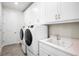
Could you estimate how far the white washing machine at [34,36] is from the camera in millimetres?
1381

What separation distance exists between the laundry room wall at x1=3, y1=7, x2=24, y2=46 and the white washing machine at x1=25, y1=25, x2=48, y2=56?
0.27 m

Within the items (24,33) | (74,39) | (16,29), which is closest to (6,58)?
(16,29)

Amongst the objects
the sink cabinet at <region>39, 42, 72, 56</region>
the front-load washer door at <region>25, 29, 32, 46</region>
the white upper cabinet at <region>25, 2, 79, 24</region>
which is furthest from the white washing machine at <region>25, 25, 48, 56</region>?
the white upper cabinet at <region>25, 2, 79, 24</region>

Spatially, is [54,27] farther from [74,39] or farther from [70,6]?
[70,6]

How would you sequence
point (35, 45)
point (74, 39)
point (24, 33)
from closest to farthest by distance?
point (74, 39) < point (35, 45) < point (24, 33)

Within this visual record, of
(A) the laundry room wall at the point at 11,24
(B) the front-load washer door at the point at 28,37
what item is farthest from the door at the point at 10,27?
(B) the front-load washer door at the point at 28,37

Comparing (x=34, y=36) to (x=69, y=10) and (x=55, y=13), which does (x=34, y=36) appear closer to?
(x=55, y=13)

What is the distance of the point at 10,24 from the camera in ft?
3.85

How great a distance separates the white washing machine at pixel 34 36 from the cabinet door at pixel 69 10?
0.58 meters

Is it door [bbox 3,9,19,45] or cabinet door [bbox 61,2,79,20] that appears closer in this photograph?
cabinet door [bbox 61,2,79,20]

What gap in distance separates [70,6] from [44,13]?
65 centimetres

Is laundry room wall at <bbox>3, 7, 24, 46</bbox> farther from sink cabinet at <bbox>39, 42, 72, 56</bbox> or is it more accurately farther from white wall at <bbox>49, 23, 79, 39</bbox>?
white wall at <bbox>49, 23, 79, 39</bbox>

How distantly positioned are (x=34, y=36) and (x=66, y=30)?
0.65m

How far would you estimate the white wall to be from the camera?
1.14 metres
